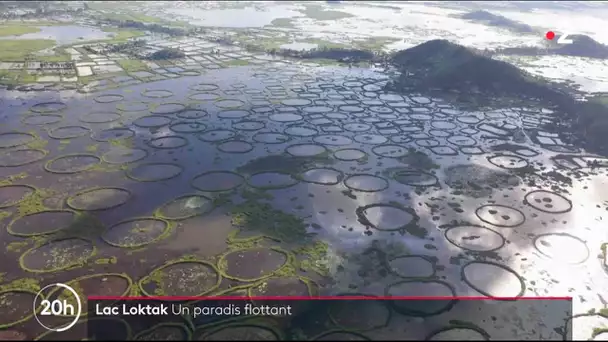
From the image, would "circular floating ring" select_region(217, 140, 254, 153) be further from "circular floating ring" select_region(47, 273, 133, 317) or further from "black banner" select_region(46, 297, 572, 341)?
"black banner" select_region(46, 297, 572, 341)

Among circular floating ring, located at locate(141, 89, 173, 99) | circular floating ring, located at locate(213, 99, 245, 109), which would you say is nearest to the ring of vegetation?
circular floating ring, located at locate(213, 99, 245, 109)

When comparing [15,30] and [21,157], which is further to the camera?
[15,30]

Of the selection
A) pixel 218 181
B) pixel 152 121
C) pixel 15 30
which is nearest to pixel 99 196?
pixel 218 181

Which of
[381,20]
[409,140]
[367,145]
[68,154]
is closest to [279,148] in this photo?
[367,145]

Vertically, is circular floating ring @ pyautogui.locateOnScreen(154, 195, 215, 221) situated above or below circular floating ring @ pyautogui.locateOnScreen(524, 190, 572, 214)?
below

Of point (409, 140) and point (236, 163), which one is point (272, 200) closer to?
point (236, 163)

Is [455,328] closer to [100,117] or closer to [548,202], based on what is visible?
[548,202]

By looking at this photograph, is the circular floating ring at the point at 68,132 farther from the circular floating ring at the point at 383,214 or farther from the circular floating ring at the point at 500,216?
the circular floating ring at the point at 500,216
